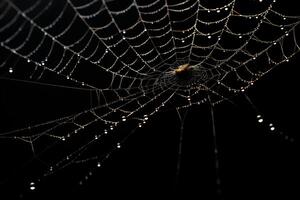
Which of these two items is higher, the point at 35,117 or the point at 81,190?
the point at 35,117

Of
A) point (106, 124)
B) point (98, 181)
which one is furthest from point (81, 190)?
point (106, 124)

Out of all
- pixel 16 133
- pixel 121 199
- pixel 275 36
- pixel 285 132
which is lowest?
pixel 121 199

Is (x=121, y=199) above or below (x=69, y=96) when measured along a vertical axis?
below

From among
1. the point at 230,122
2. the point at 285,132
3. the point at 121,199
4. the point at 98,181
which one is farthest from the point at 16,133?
the point at 285,132

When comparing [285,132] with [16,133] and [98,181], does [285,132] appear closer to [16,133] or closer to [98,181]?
[98,181]

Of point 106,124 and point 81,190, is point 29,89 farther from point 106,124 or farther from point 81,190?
point 81,190

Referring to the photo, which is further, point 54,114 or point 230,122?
point 230,122

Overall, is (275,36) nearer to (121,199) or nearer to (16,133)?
(121,199)

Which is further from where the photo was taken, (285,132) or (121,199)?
(121,199)
